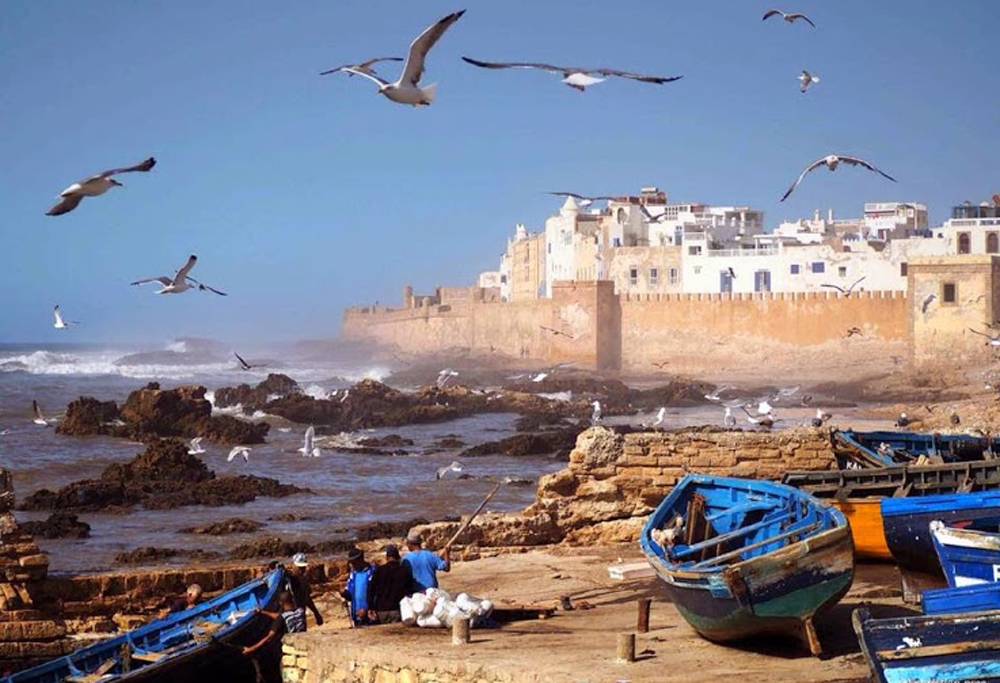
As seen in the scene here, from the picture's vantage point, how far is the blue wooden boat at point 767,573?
684 cm

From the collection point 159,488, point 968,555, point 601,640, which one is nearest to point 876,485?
point 968,555

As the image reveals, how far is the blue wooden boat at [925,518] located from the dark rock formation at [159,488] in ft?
37.0

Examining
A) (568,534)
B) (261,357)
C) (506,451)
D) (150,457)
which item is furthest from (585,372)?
(261,357)

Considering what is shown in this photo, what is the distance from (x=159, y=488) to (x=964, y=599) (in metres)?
13.9

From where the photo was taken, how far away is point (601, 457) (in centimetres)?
1084

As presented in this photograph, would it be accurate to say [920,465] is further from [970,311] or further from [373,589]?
[970,311]

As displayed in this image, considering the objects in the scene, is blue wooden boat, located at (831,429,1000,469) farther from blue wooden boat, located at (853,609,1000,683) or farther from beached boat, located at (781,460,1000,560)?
blue wooden boat, located at (853,609,1000,683)

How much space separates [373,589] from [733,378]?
131 ft

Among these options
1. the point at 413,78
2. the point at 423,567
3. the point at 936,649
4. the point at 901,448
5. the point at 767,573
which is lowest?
the point at 423,567

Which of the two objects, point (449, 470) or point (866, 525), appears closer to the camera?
point (866, 525)

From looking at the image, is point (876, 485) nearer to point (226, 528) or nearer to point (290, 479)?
point (226, 528)

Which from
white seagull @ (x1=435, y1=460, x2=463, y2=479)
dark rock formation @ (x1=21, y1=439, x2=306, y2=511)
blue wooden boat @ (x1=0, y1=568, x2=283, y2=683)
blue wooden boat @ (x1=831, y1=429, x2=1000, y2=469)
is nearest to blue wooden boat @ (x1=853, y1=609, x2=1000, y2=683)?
blue wooden boat @ (x1=0, y1=568, x2=283, y2=683)

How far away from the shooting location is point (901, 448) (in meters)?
12.2

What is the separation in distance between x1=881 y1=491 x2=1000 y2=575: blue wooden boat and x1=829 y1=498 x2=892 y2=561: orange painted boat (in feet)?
4.51
